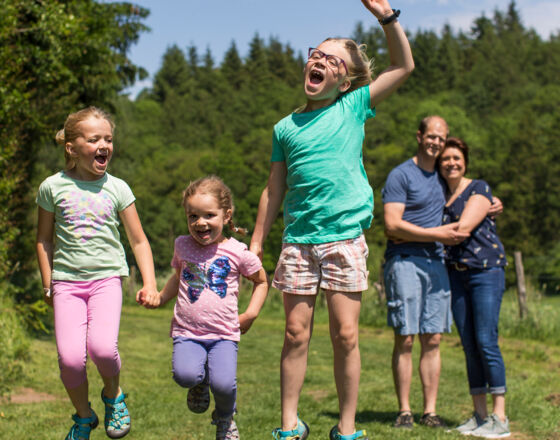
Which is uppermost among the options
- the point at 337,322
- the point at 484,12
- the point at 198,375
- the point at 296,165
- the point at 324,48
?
the point at 484,12

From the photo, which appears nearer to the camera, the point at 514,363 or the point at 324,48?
the point at 324,48

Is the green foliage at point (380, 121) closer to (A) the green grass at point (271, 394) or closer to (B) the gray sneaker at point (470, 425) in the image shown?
(A) the green grass at point (271, 394)

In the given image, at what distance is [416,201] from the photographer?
5398mm


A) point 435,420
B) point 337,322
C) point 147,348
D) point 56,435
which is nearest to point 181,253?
point 337,322

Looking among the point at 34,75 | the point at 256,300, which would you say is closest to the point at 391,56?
the point at 256,300

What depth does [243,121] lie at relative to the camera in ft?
255

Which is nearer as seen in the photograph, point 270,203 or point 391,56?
point 391,56

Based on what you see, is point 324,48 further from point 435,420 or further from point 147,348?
point 147,348

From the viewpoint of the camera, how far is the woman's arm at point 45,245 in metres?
4.01

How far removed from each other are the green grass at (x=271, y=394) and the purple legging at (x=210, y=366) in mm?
1429

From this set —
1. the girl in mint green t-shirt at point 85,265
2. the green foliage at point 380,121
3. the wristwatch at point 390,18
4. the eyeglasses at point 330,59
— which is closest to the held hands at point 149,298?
the girl in mint green t-shirt at point 85,265

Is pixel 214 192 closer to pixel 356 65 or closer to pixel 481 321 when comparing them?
pixel 356 65

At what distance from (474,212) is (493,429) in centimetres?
164

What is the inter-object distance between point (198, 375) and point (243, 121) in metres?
75.1
